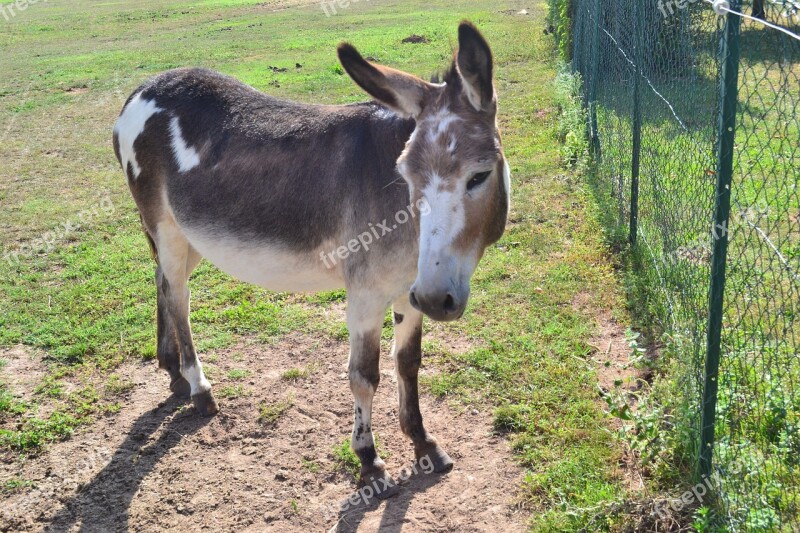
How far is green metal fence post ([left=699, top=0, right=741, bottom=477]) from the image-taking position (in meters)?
2.93

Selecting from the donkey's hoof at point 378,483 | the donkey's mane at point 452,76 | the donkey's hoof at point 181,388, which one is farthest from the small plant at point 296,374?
the donkey's mane at point 452,76

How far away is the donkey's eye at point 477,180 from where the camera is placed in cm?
307

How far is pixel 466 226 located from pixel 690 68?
7.50 feet

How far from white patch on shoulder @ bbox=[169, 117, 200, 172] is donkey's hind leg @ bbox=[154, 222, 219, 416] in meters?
0.52

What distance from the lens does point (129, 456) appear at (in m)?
4.41

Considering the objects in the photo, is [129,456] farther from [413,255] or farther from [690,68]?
[690,68]

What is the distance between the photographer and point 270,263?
13.8 feet

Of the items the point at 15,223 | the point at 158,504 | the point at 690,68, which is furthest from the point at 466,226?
the point at 15,223

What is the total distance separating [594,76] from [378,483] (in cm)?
661

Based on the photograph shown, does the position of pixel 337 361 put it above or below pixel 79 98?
below

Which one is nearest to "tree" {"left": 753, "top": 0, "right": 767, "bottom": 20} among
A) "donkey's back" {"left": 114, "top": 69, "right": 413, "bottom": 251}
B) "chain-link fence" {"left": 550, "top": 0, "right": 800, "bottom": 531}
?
"chain-link fence" {"left": 550, "top": 0, "right": 800, "bottom": 531}

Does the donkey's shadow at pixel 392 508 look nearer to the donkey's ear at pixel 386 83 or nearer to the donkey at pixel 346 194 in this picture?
the donkey at pixel 346 194

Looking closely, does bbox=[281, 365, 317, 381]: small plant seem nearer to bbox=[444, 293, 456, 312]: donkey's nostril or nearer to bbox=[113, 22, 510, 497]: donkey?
bbox=[113, 22, 510, 497]: donkey

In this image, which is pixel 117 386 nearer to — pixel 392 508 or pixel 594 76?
pixel 392 508
